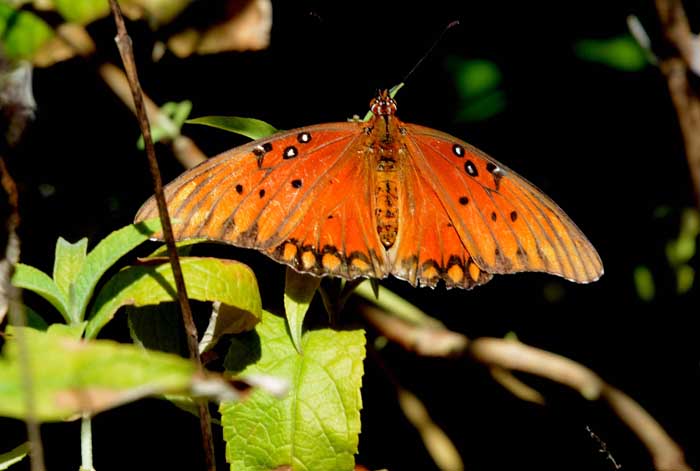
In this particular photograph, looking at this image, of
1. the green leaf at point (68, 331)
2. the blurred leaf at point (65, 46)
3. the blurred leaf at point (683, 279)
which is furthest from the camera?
the blurred leaf at point (683, 279)

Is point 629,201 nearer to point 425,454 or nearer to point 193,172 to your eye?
point 425,454

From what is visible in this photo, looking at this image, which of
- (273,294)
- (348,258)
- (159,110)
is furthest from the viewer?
(159,110)

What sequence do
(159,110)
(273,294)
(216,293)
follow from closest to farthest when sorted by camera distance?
(216,293) < (273,294) < (159,110)

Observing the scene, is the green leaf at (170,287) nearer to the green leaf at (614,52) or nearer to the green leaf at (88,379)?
the green leaf at (88,379)

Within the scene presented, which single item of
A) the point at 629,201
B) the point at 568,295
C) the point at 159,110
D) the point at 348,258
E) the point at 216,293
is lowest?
the point at 216,293

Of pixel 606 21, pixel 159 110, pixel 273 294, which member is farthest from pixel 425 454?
pixel 606 21

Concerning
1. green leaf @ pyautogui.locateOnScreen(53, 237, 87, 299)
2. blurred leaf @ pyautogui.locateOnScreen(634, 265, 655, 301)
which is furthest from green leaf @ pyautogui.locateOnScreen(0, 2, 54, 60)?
blurred leaf @ pyautogui.locateOnScreen(634, 265, 655, 301)

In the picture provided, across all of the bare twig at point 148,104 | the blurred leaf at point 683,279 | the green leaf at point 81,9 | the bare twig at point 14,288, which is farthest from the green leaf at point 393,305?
the bare twig at point 14,288

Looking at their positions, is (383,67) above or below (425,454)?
above
